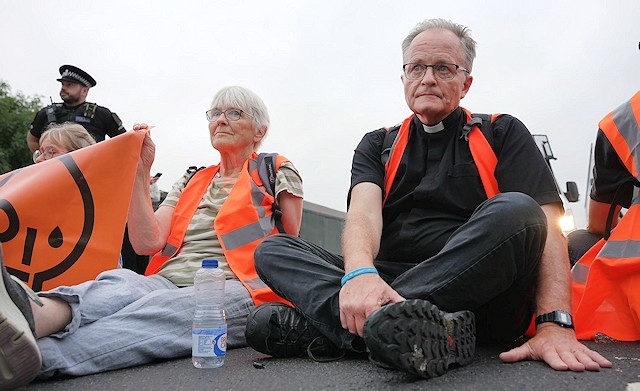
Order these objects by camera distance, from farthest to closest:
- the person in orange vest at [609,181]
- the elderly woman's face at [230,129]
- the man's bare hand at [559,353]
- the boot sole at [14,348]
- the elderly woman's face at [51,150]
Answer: the elderly woman's face at [51,150], the elderly woman's face at [230,129], the person in orange vest at [609,181], the man's bare hand at [559,353], the boot sole at [14,348]

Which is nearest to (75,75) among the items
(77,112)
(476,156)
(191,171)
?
(77,112)

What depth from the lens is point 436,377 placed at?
1651mm

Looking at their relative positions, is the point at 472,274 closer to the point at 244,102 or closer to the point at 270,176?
the point at 270,176

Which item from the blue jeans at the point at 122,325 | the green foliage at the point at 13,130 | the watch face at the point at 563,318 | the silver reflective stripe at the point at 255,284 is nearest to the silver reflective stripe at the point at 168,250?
the blue jeans at the point at 122,325

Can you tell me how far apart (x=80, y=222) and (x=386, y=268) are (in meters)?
1.67

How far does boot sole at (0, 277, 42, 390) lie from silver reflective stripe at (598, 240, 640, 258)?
6.84 feet

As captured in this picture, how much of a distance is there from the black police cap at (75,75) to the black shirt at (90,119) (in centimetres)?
24

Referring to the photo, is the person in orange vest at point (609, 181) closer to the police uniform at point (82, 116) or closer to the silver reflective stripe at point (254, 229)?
the silver reflective stripe at point (254, 229)

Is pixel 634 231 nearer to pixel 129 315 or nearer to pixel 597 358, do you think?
pixel 597 358

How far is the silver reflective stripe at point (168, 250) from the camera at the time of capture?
299 cm

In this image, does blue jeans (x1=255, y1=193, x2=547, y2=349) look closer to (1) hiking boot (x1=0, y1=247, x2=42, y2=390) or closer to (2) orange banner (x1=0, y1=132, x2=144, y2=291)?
(1) hiking boot (x1=0, y1=247, x2=42, y2=390)

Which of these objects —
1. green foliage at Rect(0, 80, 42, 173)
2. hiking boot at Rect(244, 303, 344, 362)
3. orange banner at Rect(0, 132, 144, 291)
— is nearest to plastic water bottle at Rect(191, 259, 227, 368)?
Answer: hiking boot at Rect(244, 303, 344, 362)

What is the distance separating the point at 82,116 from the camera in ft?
15.9

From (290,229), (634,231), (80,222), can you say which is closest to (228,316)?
(290,229)
